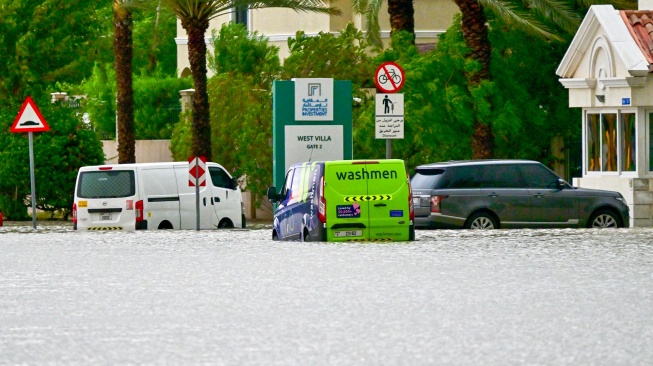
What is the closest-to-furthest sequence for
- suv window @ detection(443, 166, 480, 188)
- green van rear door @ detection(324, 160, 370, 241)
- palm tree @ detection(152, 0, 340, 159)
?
green van rear door @ detection(324, 160, 370, 241), suv window @ detection(443, 166, 480, 188), palm tree @ detection(152, 0, 340, 159)

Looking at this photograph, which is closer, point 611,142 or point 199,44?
point 611,142

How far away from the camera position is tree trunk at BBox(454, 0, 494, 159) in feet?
139

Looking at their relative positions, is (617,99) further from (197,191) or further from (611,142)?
(197,191)

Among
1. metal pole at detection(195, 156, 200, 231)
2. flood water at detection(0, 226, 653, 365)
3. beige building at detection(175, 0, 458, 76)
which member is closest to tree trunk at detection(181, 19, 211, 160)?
metal pole at detection(195, 156, 200, 231)

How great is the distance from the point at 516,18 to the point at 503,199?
38.0 feet

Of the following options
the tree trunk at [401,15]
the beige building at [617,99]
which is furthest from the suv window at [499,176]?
the tree trunk at [401,15]

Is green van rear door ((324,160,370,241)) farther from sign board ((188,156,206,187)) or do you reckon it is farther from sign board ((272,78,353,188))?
sign board ((272,78,353,188))

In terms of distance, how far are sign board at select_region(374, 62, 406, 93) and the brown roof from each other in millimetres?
6304

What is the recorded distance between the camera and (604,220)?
1289 inches

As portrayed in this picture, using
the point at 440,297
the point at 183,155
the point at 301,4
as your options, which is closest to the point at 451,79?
the point at 301,4

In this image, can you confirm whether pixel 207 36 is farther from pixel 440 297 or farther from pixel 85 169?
pixel 440 297

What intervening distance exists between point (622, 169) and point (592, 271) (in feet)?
58.3

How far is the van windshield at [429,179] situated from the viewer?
31.7m

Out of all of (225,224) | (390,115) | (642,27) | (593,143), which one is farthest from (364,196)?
(642,27)
